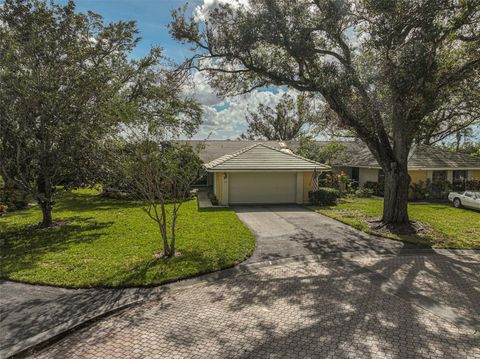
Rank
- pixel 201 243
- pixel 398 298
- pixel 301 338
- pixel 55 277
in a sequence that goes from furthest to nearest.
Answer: pixel 201 243 < pixel 55 277 < pixel 398 298 < pixel 301 338

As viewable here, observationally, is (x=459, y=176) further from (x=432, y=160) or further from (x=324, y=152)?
(x=324, y=152)

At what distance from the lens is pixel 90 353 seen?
5.11 m

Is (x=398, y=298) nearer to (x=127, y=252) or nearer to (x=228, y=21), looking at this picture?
(x=127, y=252)

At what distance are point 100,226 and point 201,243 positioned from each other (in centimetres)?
573

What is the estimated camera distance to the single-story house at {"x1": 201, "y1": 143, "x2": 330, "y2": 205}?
69.1ft

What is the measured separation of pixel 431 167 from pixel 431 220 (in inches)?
423

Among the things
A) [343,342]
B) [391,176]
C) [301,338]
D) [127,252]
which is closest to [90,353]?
[301,338]

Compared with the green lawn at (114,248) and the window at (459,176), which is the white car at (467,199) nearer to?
the window at (459,176)

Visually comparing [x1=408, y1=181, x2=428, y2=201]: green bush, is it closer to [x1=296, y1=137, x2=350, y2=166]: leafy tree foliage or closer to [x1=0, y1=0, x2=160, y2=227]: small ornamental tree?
[x1=296, y1=137, x2=350, y2=166]: leafy tree foliage

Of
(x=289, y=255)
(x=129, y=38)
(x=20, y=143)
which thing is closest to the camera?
(x=289, y=255)

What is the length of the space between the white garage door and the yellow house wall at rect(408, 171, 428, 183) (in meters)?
10.1

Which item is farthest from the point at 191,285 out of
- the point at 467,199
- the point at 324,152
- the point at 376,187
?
the point at 324,152

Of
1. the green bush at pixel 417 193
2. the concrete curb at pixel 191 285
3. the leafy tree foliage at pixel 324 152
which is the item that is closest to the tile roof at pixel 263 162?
the leafy tree foliage at pixel 324 152

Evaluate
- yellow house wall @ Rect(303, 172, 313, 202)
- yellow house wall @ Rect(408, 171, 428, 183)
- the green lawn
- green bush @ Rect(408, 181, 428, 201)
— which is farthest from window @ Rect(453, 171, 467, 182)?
the green lawn
